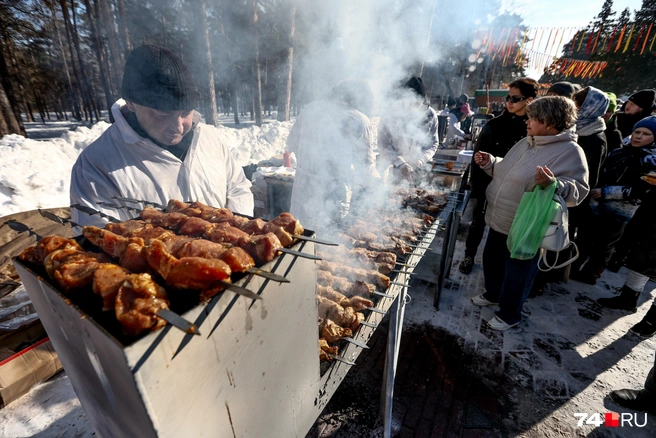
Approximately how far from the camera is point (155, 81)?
7.46ft

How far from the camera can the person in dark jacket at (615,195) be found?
14.9 ft

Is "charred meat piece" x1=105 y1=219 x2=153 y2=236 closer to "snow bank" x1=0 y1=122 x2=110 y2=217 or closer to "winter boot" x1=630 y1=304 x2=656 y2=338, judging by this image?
"snow bank" x1=0 y1=122 x2=110 y2=217

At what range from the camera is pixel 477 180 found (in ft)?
17.6

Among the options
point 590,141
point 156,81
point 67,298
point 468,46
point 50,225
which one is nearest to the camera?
point 67,298

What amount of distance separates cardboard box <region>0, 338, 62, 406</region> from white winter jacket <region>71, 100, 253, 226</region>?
1782 mm

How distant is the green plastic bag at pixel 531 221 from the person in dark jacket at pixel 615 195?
278 cm

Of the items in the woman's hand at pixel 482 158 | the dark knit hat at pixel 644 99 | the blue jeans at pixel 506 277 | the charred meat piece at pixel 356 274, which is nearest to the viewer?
the charred meat piece at pixel 356 274

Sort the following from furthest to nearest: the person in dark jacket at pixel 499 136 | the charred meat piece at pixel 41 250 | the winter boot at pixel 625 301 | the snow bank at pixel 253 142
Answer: the snow bank at pixel 253 142
the winter boot at pixel 625 301
the person in dark jacket at pixel 499 136
the charred meat piece at pixel 41 250

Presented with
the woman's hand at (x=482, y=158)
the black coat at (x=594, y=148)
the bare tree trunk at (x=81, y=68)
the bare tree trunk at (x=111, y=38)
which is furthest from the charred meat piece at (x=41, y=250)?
the bare tree trunk at (x=81, y=68)

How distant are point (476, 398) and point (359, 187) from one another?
11.8 ft

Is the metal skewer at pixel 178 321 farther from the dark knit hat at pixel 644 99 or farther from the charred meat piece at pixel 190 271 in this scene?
the dark knit hat at pixel 644 99

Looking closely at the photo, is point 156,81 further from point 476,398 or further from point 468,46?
point 468,46

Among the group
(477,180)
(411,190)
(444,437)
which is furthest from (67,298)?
(477,180)

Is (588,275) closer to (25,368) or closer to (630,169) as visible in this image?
(630,169)
